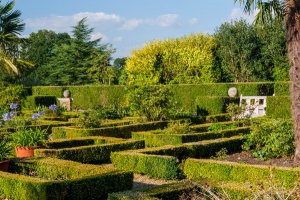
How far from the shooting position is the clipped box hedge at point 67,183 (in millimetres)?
7605

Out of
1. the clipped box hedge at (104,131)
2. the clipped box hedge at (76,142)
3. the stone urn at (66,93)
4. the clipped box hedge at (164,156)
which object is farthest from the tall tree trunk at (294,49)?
the stone urn at (66,93)

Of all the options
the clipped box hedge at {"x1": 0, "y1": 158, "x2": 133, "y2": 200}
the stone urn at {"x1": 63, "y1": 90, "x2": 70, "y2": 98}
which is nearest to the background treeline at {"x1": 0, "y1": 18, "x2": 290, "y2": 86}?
the stone urn at {"x1": 63, "y1": 90, "x2": 70, "y2": 98}

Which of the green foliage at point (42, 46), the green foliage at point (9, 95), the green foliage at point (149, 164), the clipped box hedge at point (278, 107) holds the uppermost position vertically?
the green foliage at point (42, 46)

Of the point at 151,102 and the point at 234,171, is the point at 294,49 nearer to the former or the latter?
the point at 234,171

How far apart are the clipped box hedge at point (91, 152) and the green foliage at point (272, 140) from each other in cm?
240

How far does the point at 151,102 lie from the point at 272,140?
7006 millimetres

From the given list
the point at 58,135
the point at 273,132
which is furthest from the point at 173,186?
the point at 58,135

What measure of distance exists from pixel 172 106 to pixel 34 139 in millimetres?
7489

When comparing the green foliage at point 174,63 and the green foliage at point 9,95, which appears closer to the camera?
the green foliage at point 9,95

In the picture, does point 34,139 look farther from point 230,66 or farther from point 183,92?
point 230,66

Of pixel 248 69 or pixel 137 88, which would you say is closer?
pixel 137 88

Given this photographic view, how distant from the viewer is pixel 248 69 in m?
31.9

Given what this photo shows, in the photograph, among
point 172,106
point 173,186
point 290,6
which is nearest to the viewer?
point 173,186

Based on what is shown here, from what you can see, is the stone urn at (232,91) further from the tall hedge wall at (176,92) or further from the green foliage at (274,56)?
the green foliage at (274,56)
